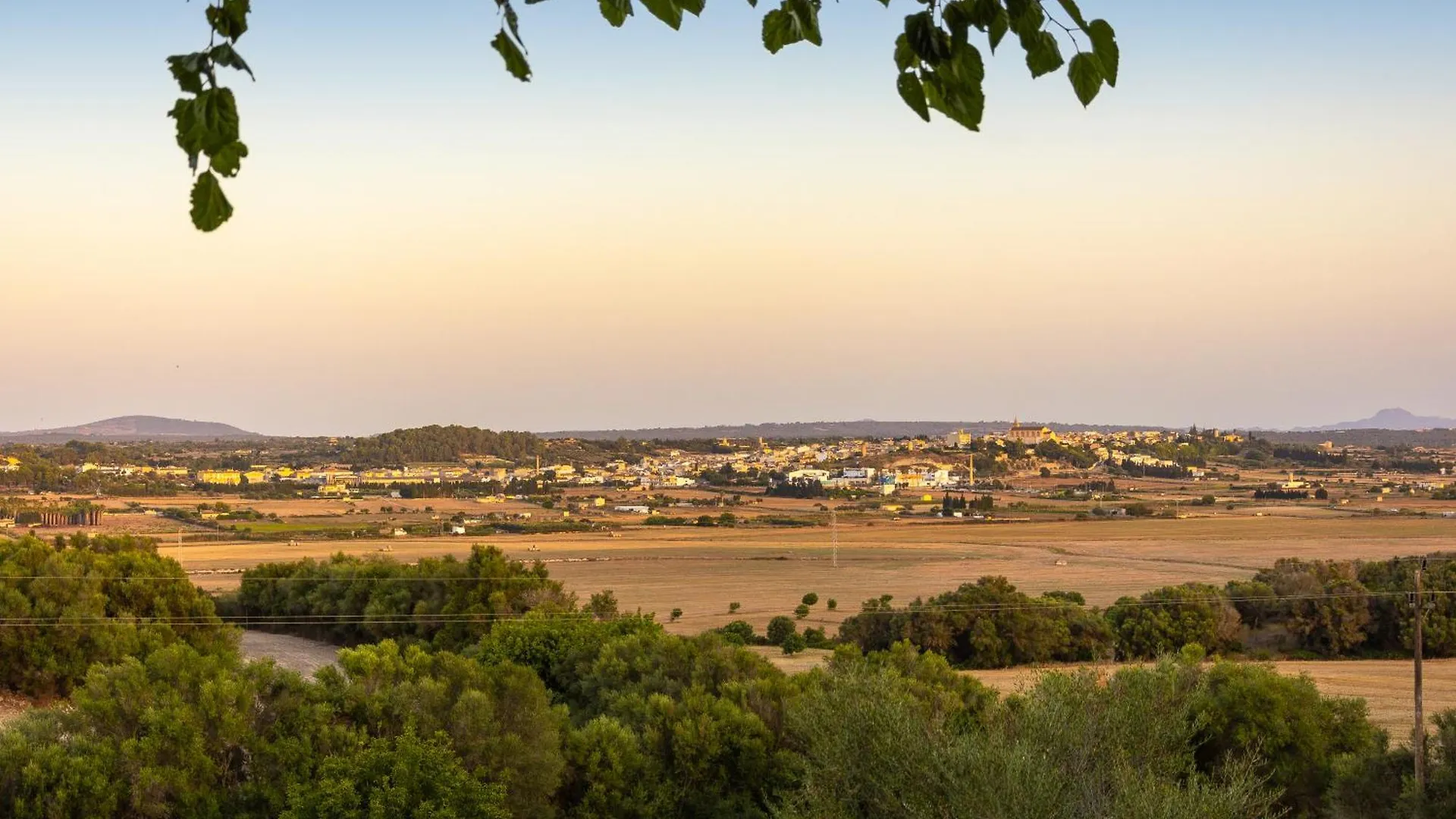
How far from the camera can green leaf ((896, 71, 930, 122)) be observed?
2.86m

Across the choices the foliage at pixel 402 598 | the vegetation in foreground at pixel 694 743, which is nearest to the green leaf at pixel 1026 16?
the vegetation in foreground at pixel 694 743

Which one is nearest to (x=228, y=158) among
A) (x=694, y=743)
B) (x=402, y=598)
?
(x=694, y=743)

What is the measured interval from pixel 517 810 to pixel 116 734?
21.1ft

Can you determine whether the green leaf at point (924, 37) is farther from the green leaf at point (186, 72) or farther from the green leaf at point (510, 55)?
the green leaf at point (186, 72)

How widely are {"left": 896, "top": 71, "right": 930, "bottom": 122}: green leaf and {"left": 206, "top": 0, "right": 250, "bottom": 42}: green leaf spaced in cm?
130

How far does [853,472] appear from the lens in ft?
524

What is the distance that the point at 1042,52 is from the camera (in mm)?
2824

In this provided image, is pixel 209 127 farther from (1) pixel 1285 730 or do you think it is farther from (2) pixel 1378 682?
(2) pixel 1378 682

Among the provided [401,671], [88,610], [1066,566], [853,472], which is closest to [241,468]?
[853,472]

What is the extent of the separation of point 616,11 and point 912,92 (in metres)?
0.72

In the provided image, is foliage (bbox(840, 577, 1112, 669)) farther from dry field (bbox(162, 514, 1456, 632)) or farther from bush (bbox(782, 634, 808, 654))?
dry field (bbox(162, 514, 1456, 632))

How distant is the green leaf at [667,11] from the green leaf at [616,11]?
0.24m

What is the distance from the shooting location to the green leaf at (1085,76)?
2.78 m

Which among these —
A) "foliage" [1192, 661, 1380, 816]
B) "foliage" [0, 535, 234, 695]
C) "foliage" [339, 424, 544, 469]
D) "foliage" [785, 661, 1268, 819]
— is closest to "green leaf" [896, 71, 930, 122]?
"foliage" [785, 661, 1268, 819]
